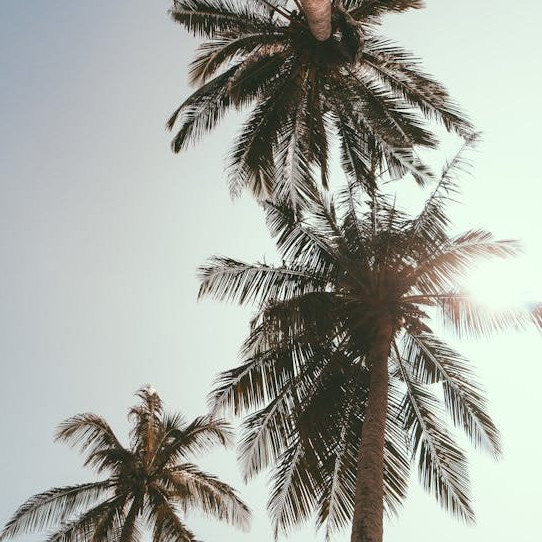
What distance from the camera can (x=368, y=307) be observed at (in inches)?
396

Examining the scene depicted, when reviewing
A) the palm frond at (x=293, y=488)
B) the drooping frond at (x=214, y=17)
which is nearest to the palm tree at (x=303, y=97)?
the drooping frond at (x=214, y=17)

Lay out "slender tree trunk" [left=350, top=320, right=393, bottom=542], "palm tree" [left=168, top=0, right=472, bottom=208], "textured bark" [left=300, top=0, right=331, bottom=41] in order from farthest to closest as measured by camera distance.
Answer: "palm tree" [left=168, top=0, right=472, bottom=208]
"textured bark" [left=300, top=0, right=331, bottom=41]
"slender tree trunk" [left=350, top=320, right=393, bottom=542]

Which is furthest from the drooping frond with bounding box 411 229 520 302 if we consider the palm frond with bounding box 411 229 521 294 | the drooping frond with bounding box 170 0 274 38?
the drooping frond with bounding box 170 0 274 38

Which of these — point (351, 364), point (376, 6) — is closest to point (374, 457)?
point (351, 364)

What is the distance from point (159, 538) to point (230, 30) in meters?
11.8

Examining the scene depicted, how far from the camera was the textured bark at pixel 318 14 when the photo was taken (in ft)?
25.3

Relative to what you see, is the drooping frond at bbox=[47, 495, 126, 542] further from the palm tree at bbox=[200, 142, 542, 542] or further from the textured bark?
the textured bark

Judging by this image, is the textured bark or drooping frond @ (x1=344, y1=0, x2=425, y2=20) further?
drooping frond @ (x1=344, y1=0, x2=425, y2=20)

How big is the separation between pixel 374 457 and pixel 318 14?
20.2ft

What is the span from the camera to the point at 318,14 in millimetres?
8031

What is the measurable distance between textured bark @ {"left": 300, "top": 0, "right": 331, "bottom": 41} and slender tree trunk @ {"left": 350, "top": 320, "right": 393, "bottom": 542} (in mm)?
4713

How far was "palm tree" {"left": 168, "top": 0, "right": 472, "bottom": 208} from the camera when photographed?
495 inches

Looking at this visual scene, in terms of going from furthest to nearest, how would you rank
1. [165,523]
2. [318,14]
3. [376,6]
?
[165,523] → [376,6] → [318,14]

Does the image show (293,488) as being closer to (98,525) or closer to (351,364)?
(351,364)
